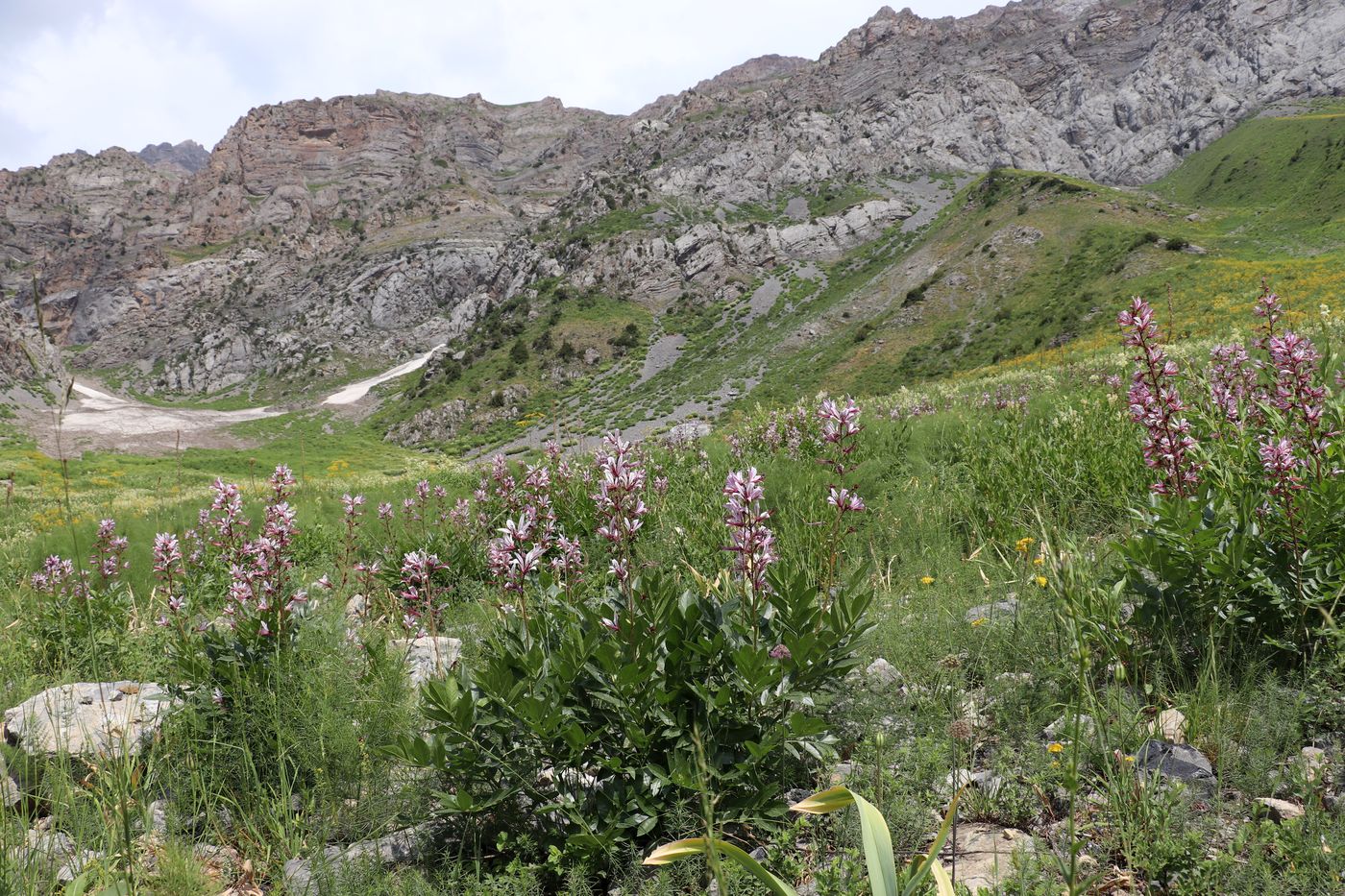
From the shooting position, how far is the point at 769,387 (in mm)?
63125

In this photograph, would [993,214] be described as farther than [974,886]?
Yes

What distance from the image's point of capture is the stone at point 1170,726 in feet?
8.55

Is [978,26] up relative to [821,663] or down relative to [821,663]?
up

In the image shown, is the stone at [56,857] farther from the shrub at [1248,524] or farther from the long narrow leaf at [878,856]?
the shrub at [1248,524]

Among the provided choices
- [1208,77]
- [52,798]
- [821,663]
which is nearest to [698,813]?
[821,663]

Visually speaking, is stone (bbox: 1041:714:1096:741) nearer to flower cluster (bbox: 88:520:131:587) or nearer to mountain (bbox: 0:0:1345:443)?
flower cluster (bbox: 88:520:131:587)

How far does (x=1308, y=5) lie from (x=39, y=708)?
8049 inches

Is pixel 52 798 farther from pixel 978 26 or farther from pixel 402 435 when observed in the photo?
pixel 978 26

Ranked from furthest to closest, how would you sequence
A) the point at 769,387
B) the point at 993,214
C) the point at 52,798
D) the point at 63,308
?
the point at 63,308 < the point at 993,214 < the point at 769,387 < the point at 52,798

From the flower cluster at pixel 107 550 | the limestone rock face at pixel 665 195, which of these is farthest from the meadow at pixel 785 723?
the limestone rock face at pixel 665 195

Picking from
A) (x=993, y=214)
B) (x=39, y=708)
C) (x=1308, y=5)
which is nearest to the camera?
(x=39, y=708)

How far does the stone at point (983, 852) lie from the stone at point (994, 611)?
1.41m

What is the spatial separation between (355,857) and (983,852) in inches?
99.5

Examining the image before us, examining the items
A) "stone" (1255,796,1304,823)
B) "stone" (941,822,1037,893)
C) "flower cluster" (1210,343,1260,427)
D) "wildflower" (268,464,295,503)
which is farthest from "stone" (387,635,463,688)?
"flower cluster" (1210,343,1260,427)
